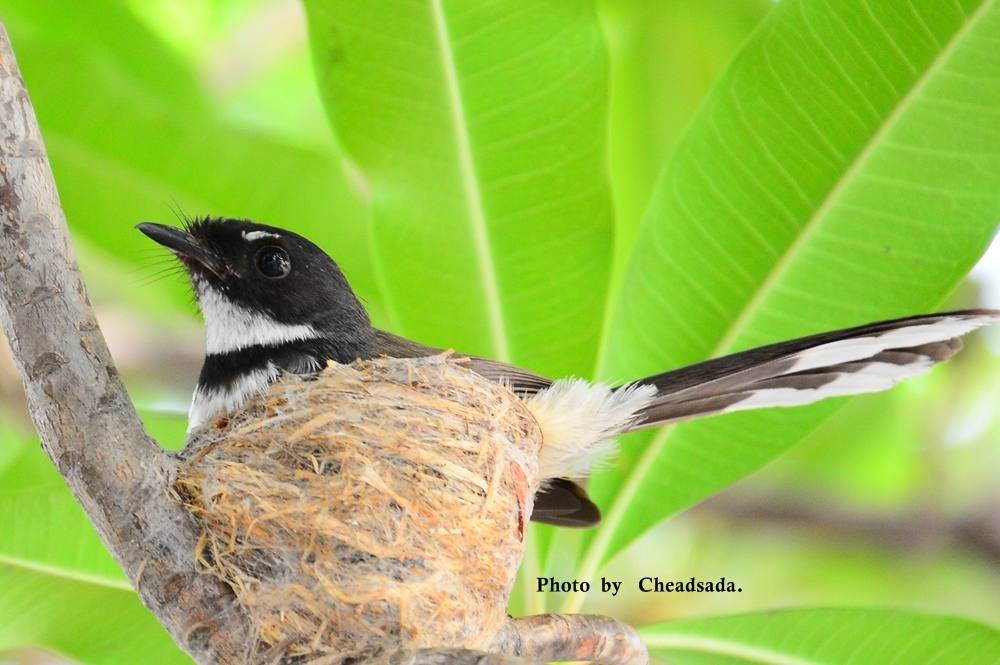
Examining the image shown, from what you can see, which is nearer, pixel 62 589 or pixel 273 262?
pixel 62 589

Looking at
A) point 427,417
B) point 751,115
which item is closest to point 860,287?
point 751,115

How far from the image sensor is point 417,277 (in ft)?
11.3

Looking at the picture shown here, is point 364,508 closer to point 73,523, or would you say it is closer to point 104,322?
point 73,523

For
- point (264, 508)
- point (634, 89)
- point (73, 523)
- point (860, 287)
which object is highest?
point (634, 89)

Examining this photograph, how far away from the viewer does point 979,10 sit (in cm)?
301

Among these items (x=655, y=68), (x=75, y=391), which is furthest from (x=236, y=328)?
(x=655, y=68)

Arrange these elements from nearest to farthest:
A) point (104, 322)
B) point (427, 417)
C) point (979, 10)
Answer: point (427, 417)
point (979, 10)
point (104, 322)

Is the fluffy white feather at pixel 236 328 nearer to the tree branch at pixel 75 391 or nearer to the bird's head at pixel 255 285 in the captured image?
the bird's head at pixel 255 285

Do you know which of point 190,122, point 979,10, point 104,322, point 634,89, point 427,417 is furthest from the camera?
point 104,322

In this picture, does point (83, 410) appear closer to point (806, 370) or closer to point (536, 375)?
point (536, 375)

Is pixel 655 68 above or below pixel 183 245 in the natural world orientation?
above

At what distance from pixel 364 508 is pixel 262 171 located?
173 cm

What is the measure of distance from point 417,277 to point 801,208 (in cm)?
115

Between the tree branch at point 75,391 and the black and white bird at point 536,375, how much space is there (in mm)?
978
